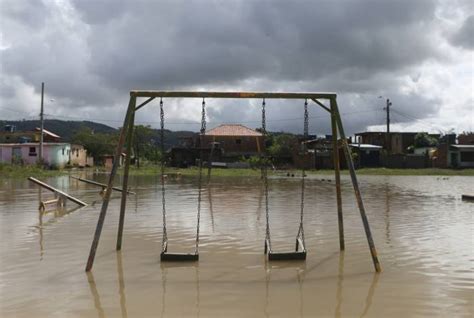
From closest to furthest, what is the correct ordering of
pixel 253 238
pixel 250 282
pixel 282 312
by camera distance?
pixel 282 312, pixel 250 282, pixel 253 238

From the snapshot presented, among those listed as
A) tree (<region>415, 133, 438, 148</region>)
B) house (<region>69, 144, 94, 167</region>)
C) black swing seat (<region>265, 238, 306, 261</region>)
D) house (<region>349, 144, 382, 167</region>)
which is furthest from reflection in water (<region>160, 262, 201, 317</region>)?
tree (<region>415, 133, 438, 148</region>)

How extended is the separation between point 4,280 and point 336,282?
5.18m

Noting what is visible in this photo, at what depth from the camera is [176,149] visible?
219 feet

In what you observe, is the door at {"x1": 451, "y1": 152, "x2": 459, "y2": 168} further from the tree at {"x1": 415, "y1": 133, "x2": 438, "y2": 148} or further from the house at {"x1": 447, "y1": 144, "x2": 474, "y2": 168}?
the tree at {"x1": 415, "y1": 133, "x2": 438, "y2": 148}

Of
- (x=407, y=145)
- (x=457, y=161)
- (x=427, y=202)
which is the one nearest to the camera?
(x=427, y=202)

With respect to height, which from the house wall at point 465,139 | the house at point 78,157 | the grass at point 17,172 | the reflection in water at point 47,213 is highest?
the house wall at point 465,139

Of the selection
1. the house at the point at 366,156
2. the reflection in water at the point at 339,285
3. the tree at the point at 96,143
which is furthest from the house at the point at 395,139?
the reflection in water at the point at 339,285

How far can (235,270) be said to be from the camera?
815 centimetres

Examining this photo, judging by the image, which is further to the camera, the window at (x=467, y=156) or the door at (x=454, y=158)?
the window at (x=467, y=156)

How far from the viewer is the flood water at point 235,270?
623cm

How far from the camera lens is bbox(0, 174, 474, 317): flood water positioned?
623 centimetres

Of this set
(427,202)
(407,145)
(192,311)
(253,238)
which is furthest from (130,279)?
(407,145)

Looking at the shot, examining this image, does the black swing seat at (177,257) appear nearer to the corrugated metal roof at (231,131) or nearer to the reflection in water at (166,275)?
the reflection in water at (166,275)

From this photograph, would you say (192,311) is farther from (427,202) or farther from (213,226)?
(427,202)
